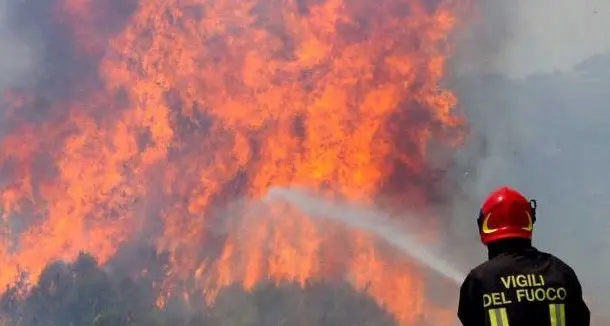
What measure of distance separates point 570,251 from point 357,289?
5.14 feet

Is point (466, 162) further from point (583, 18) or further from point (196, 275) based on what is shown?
point (196, 275)

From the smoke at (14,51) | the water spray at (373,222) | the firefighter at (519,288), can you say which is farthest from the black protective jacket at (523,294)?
the smoke at (14,51)

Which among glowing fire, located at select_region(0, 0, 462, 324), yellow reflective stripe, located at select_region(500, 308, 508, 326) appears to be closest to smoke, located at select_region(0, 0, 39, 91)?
glowing fire, located at select_region(0, 0, 462, 324)

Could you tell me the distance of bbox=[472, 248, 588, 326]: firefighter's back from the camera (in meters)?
2.15

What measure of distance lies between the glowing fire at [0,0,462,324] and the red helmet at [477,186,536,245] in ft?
7.33

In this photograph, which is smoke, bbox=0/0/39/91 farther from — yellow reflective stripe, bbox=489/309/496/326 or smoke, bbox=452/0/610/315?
yellow reflective stripe, bbox=489/309/496/326

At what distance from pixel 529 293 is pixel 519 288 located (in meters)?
0.04

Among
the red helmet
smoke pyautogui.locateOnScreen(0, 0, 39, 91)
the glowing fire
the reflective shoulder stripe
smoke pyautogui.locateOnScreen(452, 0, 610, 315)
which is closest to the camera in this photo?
the reflective shoulder stripe

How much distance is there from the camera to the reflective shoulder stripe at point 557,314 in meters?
2.15

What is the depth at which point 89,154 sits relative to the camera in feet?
17.4

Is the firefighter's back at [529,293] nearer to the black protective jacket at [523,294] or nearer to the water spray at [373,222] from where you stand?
the black protective jacket at [523,294]

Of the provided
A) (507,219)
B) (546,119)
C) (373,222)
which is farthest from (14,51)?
(507,219)

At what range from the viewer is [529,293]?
2.17m

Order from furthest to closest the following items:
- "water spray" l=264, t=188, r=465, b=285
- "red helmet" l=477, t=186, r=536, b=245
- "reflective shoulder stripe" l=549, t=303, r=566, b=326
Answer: "water spray" l=264, t=188, r=465, b=285 < "red helmet" l=477, t=186, r=536, b=245 < "reflective shoulder stripe" l=549, t=303, r=566, b=326
